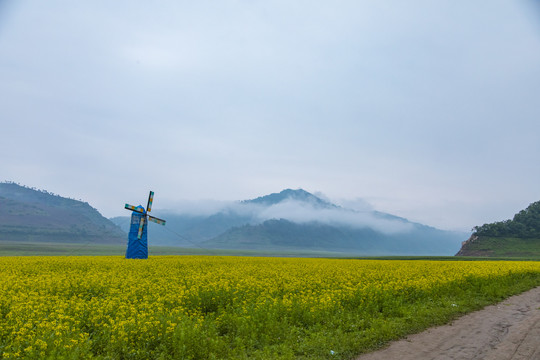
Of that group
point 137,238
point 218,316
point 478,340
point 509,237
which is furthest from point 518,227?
point 218,316

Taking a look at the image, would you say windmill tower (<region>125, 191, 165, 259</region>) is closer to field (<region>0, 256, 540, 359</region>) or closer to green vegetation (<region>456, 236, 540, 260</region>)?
field (<region>0, 256, 540, 359</region>)

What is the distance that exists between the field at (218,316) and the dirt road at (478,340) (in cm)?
55

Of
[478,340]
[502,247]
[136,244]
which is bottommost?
[478,340]

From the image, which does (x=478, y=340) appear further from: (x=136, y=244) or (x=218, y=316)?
(x=136, y=244)

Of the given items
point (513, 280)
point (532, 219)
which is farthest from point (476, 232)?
point (513, 280)

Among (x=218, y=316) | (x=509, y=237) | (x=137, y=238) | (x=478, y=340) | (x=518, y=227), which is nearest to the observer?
(x=478, y=340)

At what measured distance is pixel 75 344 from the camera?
29.0 feet

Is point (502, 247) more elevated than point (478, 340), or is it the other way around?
point (502, 247)

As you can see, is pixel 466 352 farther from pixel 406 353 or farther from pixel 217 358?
pixel 217 358

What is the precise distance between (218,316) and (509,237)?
457ft

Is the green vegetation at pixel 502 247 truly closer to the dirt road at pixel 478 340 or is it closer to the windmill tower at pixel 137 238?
the windmill tower at pixel 137 238

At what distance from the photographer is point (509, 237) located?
122 meters

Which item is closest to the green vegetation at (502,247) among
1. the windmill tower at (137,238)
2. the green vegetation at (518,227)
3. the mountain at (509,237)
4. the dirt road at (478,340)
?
the mountain at (509,237)

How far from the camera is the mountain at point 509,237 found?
110m
